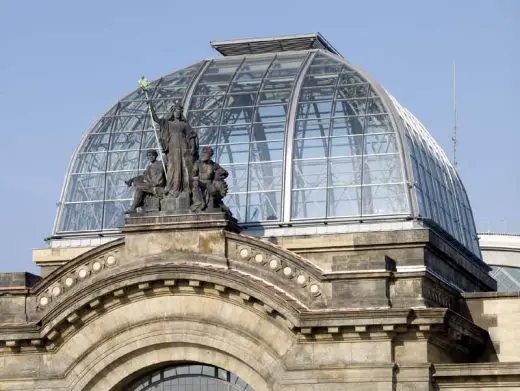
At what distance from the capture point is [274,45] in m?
59.7

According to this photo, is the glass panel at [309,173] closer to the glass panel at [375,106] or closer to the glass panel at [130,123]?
the glass panel at [375,106]

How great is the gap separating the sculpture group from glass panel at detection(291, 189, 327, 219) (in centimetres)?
321

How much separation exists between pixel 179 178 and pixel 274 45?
34.7ft

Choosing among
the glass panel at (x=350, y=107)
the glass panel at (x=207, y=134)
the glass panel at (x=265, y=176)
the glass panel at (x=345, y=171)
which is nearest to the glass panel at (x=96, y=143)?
the glass panel at (x=207, y=134)

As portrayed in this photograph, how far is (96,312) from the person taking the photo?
1944 inches

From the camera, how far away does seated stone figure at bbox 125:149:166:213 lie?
50.5 metres

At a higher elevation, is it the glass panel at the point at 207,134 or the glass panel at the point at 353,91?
the glass panel at the point at 353,91

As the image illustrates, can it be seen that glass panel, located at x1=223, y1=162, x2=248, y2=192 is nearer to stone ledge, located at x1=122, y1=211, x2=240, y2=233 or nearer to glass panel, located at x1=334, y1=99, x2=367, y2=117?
glass panel, located at x1=334, y1=99, x2=367, y2=117

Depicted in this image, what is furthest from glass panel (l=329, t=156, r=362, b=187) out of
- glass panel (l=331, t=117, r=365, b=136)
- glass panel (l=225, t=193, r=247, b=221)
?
glass panel (l=225, t=193, r=247, b=221)

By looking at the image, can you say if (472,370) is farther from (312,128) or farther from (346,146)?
(312,128)

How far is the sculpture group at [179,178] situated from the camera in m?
49.9

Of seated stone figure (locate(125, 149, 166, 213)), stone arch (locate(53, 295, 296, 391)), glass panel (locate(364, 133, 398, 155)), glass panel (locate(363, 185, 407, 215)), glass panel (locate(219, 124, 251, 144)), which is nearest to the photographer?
stone arch (locate(53, 295, 296, 391))

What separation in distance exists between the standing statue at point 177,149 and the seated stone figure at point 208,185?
25cm

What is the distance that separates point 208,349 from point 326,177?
675cm
